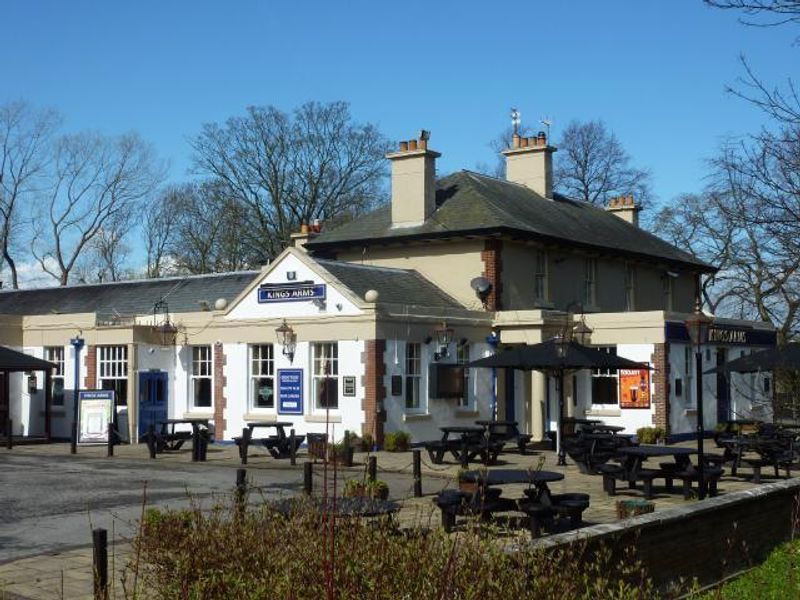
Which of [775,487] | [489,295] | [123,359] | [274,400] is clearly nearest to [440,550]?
[775,487]

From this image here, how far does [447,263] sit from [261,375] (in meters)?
6.58

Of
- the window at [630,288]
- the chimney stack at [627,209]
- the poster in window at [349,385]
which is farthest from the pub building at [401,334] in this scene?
the chimney stack at [627,209]

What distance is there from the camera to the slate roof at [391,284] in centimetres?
2640

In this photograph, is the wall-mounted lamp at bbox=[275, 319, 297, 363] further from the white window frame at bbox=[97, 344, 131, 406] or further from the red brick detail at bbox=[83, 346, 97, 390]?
the red brick detail at bbox=[83, 346, 97, 390]

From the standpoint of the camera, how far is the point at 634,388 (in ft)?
90.7

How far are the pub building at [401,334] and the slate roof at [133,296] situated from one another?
0.11 meters

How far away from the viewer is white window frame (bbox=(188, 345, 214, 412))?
2852cm

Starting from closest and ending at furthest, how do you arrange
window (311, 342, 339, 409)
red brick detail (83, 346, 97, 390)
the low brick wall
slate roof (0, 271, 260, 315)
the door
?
the low brick wall
window (311, 342, 339, 409)
red brick detail (83, 346, 97, 390)
the door
slate roof (0, 271, 260, 315)

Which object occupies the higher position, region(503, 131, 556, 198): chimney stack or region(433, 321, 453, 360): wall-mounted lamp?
region(503, 131, 556, 198): chimney stack

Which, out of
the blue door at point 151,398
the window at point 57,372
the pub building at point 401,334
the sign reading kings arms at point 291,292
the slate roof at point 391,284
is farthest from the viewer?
the window at point 57,372

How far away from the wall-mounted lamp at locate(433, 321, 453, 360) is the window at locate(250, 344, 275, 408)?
14.2 ft

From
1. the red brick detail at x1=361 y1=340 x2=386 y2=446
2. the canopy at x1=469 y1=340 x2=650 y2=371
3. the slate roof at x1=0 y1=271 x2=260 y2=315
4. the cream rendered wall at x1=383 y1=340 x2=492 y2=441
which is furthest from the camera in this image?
the slate roof at x1=0 y1=271 x2=260 y2=315

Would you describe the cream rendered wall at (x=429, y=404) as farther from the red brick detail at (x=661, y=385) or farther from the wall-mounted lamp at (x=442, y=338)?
the red brick detail at (x=661, y=385)

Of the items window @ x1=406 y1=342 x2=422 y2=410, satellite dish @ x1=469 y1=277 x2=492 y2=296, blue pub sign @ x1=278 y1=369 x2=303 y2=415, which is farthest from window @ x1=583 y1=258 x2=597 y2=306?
blue pub sign @ x1=278 y1=369 x2=303 y2=415
